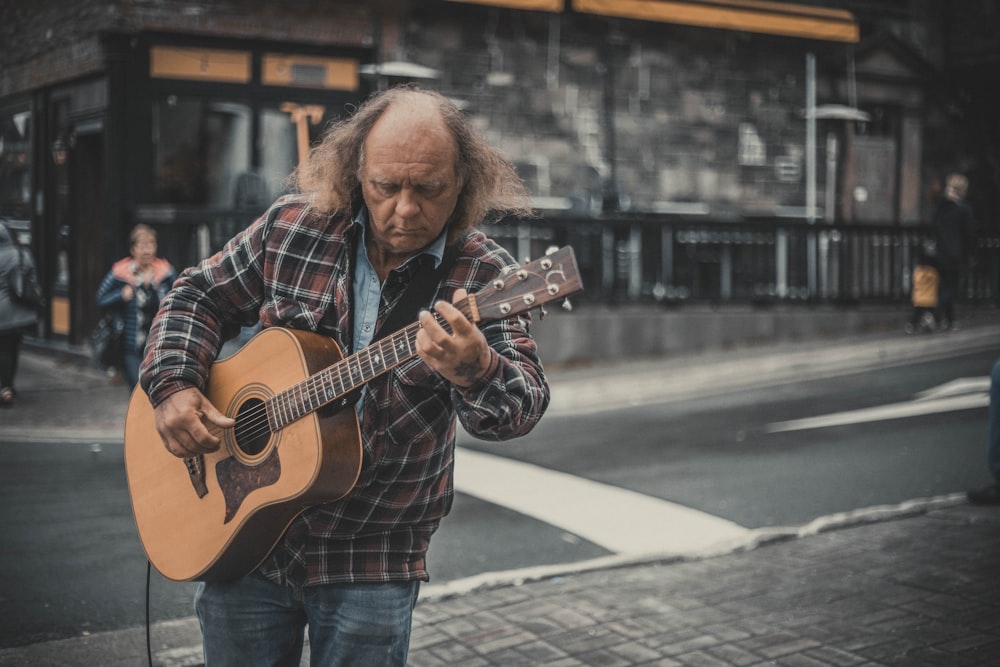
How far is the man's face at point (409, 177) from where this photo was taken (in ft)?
7.90

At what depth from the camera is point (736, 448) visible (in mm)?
8266

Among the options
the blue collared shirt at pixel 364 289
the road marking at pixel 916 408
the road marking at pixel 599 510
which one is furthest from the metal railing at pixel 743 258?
the blue collared shirt at pixel 364 289

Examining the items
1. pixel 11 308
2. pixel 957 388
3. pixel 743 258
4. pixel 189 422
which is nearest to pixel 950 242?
pixel 743 258

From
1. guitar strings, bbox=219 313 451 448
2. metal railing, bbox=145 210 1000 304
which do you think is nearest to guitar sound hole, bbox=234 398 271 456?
guitar strings, bbox=219 313 451 448

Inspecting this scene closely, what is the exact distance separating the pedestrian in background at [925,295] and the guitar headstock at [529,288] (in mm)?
12600

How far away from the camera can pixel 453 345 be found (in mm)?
2146

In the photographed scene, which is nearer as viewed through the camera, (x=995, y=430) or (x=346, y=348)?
(x=346, y=348)

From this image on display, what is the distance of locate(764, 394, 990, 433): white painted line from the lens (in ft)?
29.7

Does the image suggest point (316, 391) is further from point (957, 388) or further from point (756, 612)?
point (957, 388)

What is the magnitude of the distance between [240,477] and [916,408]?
816 centimetres

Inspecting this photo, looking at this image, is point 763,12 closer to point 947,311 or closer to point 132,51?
point 947,311

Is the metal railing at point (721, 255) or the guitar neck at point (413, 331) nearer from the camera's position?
the guitar neck at point (413, 331)

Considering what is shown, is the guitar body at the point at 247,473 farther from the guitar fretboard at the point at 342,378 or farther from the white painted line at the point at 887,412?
the white painted line at the point at 887,412

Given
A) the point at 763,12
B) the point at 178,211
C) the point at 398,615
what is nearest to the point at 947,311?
the point at 763,12
